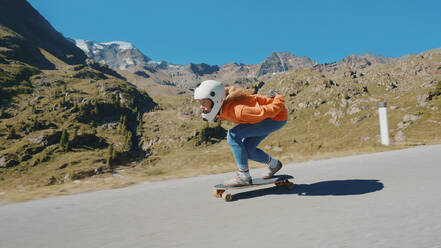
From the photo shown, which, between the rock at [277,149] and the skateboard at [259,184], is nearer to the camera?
the skateboard at [259,184]

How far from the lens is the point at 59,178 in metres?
150

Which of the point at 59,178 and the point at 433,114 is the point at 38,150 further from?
the point at 433,114

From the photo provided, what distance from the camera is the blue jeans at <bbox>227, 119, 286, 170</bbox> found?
5.17 m

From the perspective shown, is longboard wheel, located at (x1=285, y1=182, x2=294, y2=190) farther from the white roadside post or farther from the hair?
the white roadside post

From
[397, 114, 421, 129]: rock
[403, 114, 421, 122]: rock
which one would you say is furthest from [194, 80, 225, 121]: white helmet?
[403, 114, 421, 122]: rock

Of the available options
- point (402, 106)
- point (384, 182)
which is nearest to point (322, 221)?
point (384, 182)

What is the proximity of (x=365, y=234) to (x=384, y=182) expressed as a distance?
259 centimetres

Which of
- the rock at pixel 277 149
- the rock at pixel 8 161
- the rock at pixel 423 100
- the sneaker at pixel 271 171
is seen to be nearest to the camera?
the sneaker at pixel 271 171

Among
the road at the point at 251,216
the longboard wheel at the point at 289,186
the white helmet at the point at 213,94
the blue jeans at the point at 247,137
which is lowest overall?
the road at the point at 251,216

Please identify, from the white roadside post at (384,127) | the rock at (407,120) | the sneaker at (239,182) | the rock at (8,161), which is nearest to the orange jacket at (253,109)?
the sneaker at (239,182)

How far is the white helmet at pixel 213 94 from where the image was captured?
488cm

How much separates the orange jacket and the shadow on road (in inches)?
50.1

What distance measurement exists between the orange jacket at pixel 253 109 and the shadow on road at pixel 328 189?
1.27m

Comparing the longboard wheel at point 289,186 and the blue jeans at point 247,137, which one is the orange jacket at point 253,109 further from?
the longboard wheel at point 289,186
